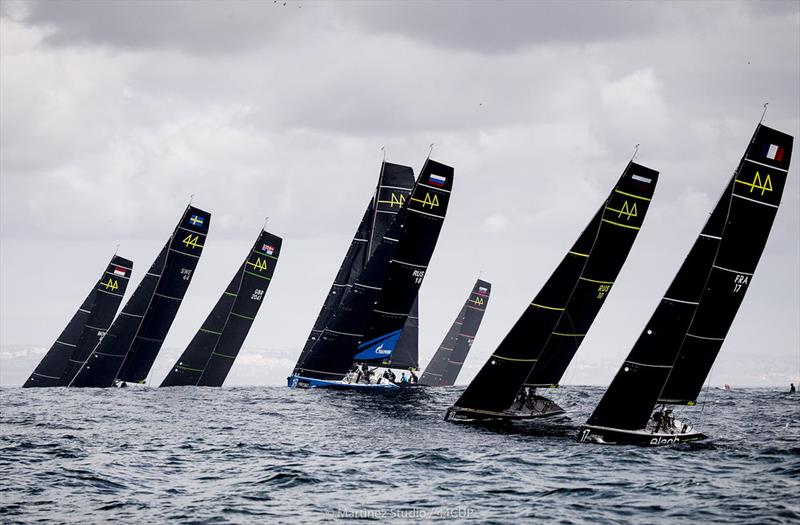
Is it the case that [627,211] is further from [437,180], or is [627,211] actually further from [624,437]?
[437,180]

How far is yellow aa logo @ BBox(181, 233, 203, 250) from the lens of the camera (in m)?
62.9

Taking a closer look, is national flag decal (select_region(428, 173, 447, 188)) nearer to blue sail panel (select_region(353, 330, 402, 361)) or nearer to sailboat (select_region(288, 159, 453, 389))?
sailboat (select_region(288, 159, 453, 389))

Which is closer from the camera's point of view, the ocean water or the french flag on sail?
the ocean water

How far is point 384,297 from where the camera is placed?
51875mm

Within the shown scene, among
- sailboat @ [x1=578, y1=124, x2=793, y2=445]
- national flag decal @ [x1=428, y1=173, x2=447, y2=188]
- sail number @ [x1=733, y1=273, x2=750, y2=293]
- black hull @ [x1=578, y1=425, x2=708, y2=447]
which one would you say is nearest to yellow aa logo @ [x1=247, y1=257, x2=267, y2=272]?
national flag decal @ [x1=428, y1=173, x2=447, y2=188]

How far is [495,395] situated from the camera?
39062 millimetres

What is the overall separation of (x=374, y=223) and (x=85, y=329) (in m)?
20.5

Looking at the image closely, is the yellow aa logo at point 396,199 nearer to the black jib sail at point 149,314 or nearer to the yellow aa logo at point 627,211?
the black jib sail at point 149,314

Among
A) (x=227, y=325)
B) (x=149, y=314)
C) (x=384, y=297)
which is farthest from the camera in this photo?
(x=227, y=325)

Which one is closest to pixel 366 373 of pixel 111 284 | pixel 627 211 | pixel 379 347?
pixel 379 347

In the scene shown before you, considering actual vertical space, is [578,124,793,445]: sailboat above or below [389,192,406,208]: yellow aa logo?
below

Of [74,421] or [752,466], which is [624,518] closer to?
[752,466]

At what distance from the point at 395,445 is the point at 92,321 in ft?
117

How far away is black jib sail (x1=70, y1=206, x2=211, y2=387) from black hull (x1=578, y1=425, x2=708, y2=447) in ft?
115
